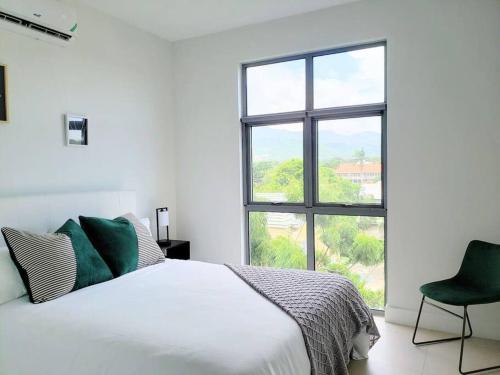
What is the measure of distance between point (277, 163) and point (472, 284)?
2.03m

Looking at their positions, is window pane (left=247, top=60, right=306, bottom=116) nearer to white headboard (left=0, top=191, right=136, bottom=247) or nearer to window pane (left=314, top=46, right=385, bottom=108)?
window pane (left=314, top=46, right=385, bottom=108)

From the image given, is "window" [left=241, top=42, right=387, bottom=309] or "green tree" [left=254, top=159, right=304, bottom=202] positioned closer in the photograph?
"window" [left=241, top=42, right=387, bottom=309]

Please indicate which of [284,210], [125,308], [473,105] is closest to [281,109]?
[284,210]

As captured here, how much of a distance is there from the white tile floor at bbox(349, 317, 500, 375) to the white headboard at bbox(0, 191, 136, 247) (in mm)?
2336

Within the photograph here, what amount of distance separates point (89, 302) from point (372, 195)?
8.23 ft

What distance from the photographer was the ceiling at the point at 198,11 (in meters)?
3.27

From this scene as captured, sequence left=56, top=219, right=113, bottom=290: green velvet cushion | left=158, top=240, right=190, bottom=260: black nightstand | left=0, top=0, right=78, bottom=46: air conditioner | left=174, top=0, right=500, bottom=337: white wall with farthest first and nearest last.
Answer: left=158, top=240, right=190, bottom=260: black nightstand, left=174, top=0, right=500, bottom=337: white wall, left=0, top=0, right=78, bottom=46: air conditioner, left=56, top=219, right=113, bottom=290: green velvet cushion

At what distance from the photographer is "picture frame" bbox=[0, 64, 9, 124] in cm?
263

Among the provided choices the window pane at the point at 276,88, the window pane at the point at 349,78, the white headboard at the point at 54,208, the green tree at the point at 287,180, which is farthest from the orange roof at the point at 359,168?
the white headboard at the point at 54,208

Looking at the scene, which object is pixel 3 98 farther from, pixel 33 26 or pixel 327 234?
pixel 327 234

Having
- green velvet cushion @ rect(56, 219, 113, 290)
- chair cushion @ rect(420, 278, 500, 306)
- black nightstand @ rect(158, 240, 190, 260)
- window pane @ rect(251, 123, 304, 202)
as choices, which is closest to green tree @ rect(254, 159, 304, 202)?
window pane @ rect(251, 123, 304, 202)

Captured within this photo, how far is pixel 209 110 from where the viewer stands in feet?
13.5

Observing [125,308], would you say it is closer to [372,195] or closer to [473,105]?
[372,195]

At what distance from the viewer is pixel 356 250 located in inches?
139
